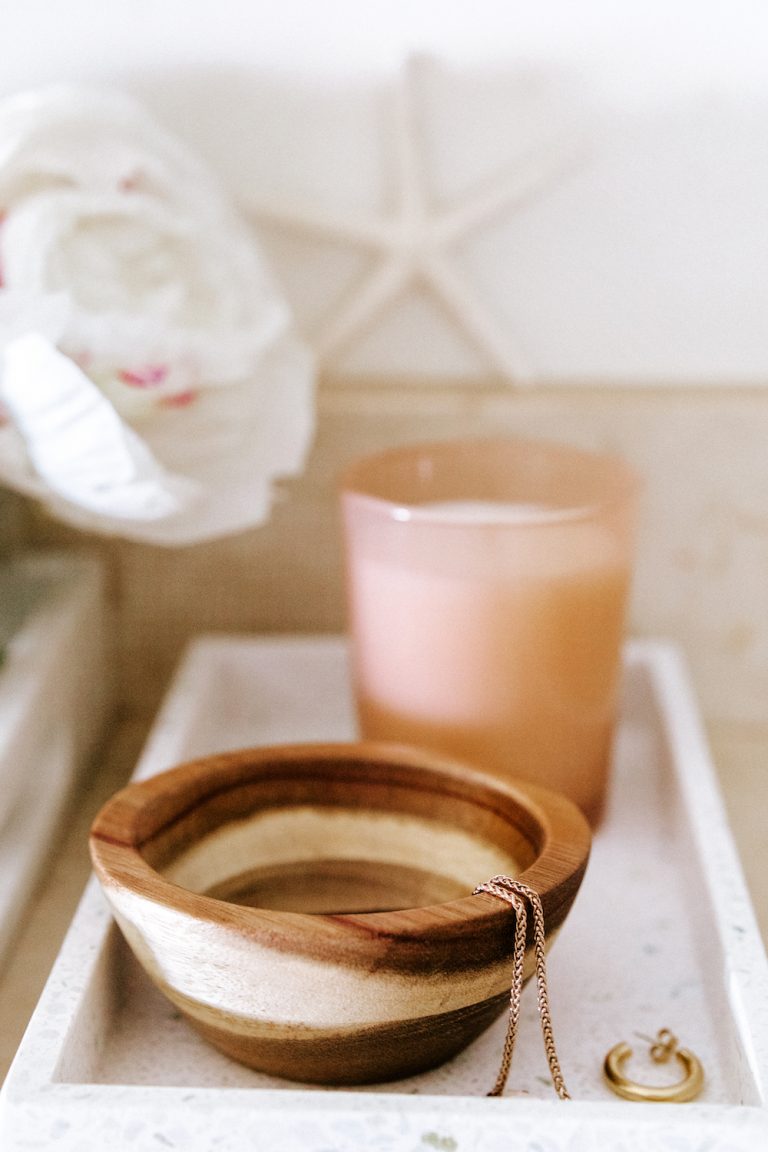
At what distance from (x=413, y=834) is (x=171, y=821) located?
9cm

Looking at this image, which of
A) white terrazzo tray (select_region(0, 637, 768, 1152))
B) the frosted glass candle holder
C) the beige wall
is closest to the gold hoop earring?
white terrazzo tray (select_region(0, 637, 768, 1152))

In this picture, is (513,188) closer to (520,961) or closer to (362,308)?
(362,308)

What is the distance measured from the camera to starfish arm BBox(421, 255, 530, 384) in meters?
0.66

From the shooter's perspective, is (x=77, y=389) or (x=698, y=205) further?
(x=698, y=205)

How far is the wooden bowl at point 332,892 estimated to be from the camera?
354 mm

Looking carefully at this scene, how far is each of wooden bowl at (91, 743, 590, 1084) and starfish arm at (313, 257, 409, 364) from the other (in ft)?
0.90

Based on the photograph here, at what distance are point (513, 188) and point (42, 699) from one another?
1.13ft

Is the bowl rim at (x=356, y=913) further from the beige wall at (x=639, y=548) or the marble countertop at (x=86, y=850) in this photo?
the beige wall at (x=639, y=548)

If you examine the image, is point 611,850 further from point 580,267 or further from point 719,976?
point 580,267

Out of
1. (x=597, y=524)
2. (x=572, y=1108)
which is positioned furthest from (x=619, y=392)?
(x=572, y=1108)

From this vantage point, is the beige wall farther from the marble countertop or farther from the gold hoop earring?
the gold hoop earring

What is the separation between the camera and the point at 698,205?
0.66 meters

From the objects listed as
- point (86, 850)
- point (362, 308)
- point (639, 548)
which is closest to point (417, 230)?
point (362, 308)

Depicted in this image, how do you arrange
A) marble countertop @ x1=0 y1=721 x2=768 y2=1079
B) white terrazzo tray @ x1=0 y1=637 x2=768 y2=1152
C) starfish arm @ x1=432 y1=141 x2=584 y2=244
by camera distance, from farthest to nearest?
starfish arm @ x1=432 y1=141 x2=584 y2=244
marble countertop @ x1=0 y1=721 x2=768 y2=1079
white terrazzo tray @ x1=0 y1=637 x2=768 y2=1152
